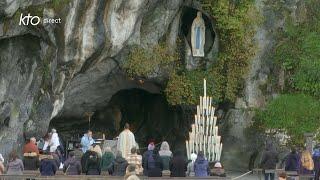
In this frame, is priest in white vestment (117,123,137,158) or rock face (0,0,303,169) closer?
priest in white vestment (117,123,137,158)

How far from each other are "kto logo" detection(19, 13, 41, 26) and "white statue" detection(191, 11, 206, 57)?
6.68 metres

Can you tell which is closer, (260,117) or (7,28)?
(7,28)

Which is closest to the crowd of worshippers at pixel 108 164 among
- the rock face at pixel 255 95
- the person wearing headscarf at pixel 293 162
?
the person wearing headscarf at pixel 293 162

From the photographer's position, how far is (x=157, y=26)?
28.7 metres

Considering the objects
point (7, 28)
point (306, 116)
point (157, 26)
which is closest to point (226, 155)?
point (306, 116)

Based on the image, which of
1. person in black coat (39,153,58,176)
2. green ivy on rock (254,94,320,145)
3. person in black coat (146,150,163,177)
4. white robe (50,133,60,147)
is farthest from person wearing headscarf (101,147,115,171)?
Answer: green ivy on rock (254,94,320,145)

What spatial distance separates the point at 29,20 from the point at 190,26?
742 centimetres

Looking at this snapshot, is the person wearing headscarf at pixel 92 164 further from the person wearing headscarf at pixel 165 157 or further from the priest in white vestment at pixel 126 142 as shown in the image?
the priest in white vestment at pixel 126 142

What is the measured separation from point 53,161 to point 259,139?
10.8 m

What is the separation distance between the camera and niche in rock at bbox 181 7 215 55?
3006 centimetres

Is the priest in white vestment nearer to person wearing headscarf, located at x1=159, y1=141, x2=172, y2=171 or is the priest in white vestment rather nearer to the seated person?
person wearing headscarf, located at x1=159, y1=141, x2=172, y2=171

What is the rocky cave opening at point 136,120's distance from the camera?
3219cm

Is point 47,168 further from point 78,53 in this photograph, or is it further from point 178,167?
point 78,53

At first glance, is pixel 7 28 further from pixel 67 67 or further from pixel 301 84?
pixel 301 84
